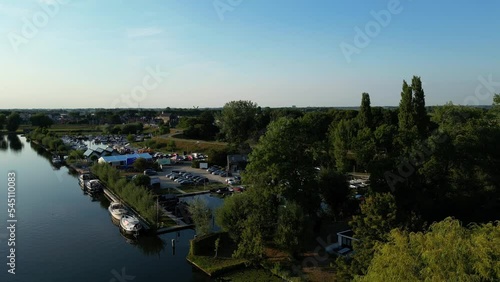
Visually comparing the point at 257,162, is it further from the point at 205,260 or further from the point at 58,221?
the point at 58,221

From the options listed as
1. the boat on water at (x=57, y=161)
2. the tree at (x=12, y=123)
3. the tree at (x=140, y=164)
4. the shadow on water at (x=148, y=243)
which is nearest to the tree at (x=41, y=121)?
the tree at (x=12, y=123)

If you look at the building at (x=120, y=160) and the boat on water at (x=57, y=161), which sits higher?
the building at (x=120, y=160)

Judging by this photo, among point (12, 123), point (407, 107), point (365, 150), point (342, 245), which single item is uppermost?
point (407, 107)

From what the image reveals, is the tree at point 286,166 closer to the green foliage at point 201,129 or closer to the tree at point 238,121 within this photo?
the tree at point 238,121

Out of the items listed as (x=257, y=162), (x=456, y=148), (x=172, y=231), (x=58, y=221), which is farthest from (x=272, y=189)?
(x=58, y=221)

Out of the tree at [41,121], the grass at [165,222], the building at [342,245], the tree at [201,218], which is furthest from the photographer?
the tree at [41,121]

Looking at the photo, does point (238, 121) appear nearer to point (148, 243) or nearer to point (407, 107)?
point (407, 107)

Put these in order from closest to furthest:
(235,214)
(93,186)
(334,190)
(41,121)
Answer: (235,214) → (334,190) → (93,186) → (41,121)

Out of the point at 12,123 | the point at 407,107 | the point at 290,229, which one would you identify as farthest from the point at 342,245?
the point at 12,123
